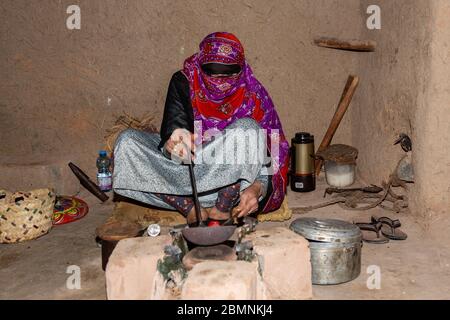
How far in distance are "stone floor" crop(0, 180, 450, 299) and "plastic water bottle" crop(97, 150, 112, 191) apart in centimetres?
69

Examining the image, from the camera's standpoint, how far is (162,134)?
3.41 meters

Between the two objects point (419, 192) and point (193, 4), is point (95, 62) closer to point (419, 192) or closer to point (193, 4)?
point (193, 4)

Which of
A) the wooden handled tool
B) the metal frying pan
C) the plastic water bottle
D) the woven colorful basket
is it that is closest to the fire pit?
the metal frying pan

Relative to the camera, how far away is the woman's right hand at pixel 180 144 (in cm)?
307

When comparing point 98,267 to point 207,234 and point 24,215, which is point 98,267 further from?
point 207,234

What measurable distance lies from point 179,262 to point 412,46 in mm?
2371

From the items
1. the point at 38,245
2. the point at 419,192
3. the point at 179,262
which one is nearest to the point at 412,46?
the point at 419,192

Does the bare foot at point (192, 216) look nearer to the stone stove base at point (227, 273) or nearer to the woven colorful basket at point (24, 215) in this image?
the stone stove base at point (227, 273)

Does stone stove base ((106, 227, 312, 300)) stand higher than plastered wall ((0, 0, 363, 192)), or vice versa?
plastered wall ((0, 0, 363, 192))

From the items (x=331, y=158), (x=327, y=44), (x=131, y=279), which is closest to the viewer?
(x=131, y=279)

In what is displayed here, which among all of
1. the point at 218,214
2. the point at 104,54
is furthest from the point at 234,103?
the point at 104,54

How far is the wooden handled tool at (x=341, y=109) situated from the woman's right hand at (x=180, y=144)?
192 cm

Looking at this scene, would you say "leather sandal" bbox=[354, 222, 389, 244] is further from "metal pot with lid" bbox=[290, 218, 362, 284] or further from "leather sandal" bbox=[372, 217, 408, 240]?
"metal pot with lid" bbox=[290, 218, 362, 284]

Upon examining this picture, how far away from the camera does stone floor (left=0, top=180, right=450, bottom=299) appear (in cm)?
264
